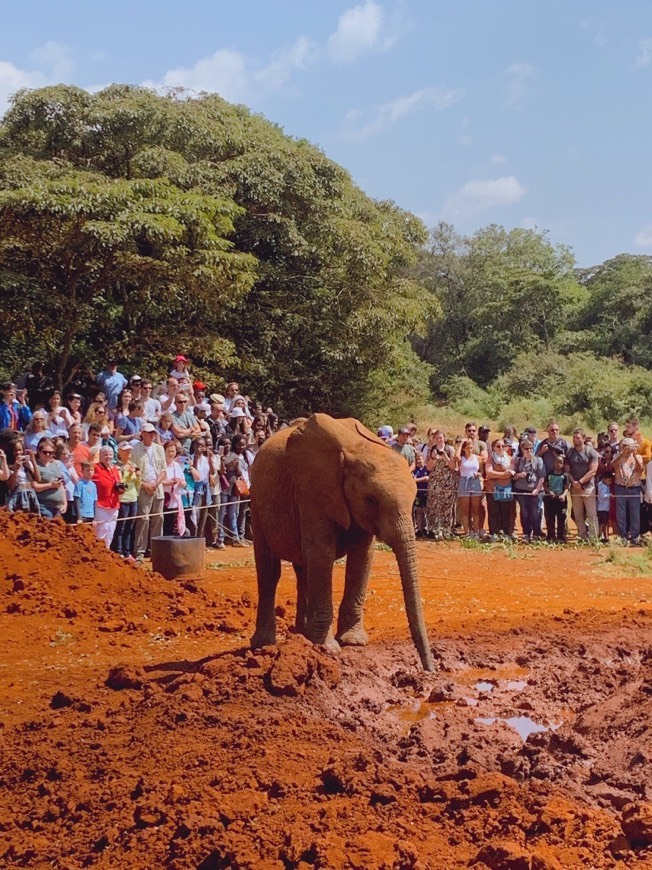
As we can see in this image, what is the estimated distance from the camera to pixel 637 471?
18.0 meters

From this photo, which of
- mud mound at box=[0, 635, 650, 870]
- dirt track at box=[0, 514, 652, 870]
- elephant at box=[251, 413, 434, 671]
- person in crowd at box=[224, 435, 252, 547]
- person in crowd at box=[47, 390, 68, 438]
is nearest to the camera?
mud mound at box=[0, 635, 650, 870]

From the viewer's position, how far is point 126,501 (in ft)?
48.9

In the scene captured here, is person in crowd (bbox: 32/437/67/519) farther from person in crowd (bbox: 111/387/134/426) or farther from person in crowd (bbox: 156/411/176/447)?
person in crowd (bbox: 156/411/176/447)

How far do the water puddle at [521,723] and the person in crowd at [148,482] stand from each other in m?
7.91

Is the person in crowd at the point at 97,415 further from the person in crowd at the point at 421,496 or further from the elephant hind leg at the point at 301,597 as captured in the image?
the person in crowd at the point at 421,496

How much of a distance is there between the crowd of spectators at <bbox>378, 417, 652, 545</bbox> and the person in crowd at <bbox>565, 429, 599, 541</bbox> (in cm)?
2

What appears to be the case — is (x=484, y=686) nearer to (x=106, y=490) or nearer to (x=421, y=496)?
(x=106, y=490)

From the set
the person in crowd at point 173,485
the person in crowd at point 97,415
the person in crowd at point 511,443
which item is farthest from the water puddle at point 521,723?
the person in crowd at point 511,443

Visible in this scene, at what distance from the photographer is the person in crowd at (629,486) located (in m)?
18.0

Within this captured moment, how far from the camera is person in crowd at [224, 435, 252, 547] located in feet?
57.1

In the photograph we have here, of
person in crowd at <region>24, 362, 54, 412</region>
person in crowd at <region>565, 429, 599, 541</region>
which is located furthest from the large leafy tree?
person in crowd at <region>565, 429, 599, 541</region>

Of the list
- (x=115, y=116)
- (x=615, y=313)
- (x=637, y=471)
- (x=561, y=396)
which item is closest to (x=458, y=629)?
(x=637, y=471)

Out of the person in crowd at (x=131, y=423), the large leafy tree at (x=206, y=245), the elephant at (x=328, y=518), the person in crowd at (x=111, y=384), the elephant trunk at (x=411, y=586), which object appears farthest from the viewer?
the large leafy tree at (x=206, y=245)

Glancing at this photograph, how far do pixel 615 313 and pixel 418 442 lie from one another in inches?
1195
